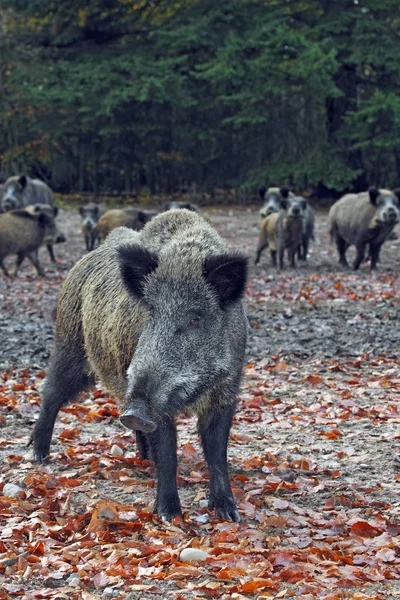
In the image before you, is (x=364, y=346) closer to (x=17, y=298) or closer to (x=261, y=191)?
(x=17, y=298)

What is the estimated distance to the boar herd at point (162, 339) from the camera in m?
3.86

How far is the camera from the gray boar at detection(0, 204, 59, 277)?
13.2 meters

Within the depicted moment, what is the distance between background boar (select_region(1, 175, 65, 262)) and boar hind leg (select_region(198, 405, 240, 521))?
44.0 ft

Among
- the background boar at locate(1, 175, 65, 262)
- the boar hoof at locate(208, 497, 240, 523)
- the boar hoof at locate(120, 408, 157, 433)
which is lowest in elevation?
the boar hoof at locate(208, 497, 240, 523)

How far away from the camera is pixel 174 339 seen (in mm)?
3920

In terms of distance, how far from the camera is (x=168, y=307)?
13.2ft

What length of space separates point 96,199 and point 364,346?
738 inches

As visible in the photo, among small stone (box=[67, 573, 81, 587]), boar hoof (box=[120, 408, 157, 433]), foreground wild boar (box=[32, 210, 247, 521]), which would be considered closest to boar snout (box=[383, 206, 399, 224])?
foreground wild boar (box=[32, 210, 247, 521])

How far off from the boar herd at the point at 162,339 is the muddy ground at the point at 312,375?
0.33 m

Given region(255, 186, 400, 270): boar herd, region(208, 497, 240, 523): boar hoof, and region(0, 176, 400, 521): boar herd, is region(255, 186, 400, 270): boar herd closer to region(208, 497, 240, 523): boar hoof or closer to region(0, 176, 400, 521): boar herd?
region(0, 176, 400, 521): boar herd

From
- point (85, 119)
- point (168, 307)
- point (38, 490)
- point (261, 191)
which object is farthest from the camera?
point (85, 119)

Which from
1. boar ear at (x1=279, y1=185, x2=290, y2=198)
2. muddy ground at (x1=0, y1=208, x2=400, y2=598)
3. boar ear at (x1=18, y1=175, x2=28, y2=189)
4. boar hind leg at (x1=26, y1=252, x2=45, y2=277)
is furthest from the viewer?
boar ear at (x1=18, y1=175, x2=28, y2=189)

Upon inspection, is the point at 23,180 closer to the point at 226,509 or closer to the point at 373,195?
the point at 373,195

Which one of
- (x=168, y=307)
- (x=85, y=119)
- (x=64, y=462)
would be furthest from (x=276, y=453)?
(x=85, y=119)
